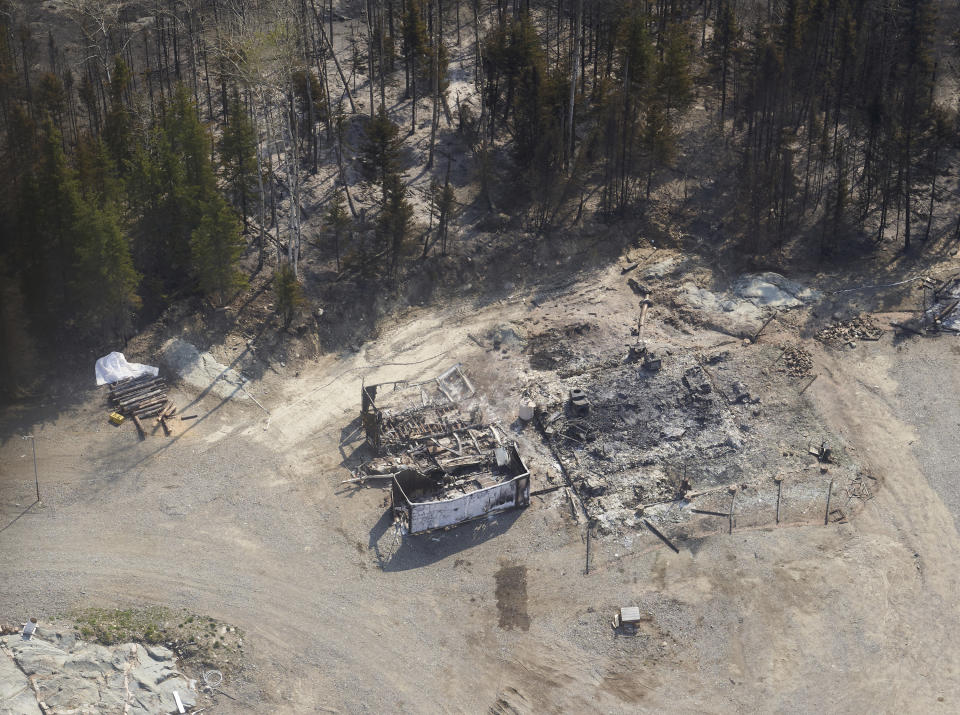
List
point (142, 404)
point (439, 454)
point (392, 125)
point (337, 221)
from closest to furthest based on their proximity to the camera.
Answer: point (439, 454), point (142, 404), point (337, 221), point (392, 125)

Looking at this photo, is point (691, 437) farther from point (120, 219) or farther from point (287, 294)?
point (120, 219)

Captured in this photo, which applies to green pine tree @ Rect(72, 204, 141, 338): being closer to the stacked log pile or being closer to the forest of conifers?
the forest of conifers

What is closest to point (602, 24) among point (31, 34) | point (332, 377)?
point (332, 377)

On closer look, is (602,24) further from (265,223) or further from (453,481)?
(453,481)

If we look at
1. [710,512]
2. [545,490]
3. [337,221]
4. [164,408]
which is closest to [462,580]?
[545,490]

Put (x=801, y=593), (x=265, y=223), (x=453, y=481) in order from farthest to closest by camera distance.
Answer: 1. (x=265, y=223)
2. (x=453, y=481)
3. (x=801, y=593)

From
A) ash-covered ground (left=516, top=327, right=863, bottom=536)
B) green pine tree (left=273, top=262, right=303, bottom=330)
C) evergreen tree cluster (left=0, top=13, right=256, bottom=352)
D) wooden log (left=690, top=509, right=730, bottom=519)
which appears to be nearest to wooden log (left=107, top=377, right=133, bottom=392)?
evergreen tree cluster (left=0, top=13, right=256, bottom=352)
